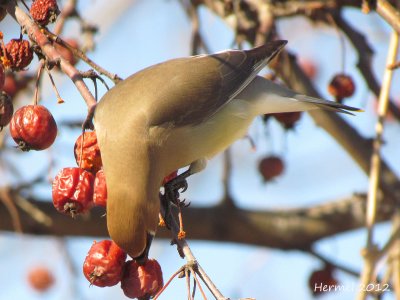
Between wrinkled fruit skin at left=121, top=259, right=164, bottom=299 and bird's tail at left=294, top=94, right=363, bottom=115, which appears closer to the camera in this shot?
wrinkled fruit skin at left=121, top=259, right=164, bottom=299

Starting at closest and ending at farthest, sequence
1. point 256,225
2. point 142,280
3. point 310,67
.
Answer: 1. point 142,280
2. point 256,225
3. point 310,67

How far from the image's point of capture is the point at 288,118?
12.5ft

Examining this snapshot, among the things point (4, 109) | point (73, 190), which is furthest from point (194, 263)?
point (4, 109)

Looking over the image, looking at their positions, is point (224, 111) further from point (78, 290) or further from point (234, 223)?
point (78, 290)

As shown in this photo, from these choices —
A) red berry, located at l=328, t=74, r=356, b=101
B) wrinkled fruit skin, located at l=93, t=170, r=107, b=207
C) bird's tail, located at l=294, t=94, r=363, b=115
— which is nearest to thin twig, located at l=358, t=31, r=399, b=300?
bird's tail, located at l=294, t=94, r=363, b=115

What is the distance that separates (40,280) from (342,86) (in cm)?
275

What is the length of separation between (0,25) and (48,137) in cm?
297

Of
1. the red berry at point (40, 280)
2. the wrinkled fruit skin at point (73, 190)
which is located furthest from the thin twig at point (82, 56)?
the red berry at point (40, 280)

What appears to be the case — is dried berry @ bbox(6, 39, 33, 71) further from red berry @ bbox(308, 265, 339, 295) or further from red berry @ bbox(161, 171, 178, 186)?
red berry @ bbox(308, 265, 339, 295)

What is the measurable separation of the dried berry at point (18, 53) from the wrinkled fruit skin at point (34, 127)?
0.49 ft

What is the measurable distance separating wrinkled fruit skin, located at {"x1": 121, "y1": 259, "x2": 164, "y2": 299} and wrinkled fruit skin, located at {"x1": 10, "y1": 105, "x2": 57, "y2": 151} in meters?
0.52

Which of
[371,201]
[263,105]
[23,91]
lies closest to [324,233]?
[263,105]

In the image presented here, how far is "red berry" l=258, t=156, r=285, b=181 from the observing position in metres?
4.14

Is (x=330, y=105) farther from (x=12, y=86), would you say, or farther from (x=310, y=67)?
(x=310, y=67)
